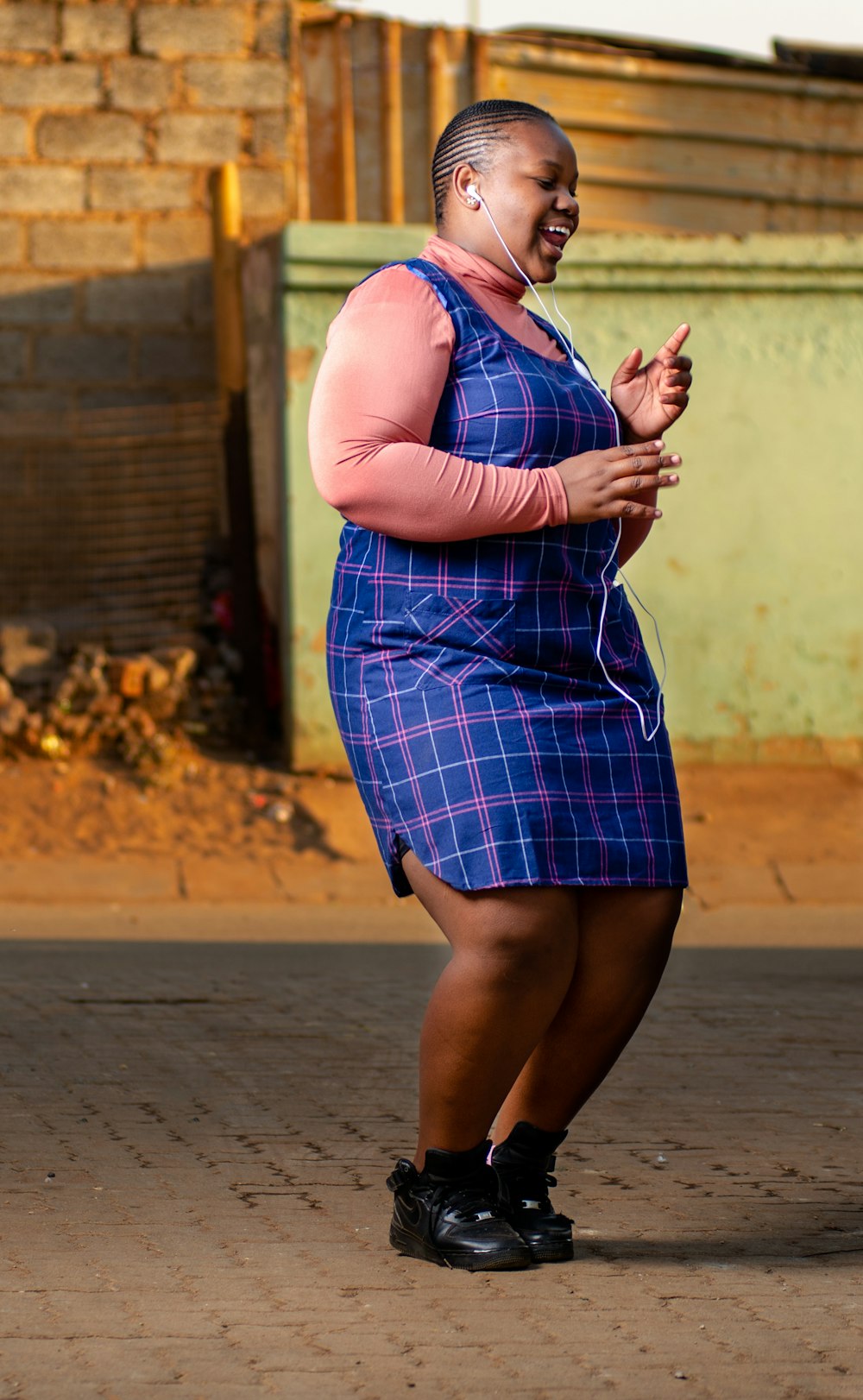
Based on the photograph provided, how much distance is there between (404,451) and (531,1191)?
47.8 inches

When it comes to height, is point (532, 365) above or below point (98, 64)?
below

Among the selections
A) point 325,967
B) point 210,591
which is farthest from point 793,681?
point 325,967

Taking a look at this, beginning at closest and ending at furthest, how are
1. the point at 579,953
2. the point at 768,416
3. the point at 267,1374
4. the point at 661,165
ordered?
the point at 267,1374 < the point at 579,953 < the point at 768,416 < the point at 661,165

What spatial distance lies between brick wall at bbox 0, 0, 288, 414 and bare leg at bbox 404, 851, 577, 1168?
8.15 m

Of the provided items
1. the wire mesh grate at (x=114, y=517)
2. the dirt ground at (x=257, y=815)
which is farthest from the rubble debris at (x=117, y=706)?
the wire mesh grate at (x=114, y=517)

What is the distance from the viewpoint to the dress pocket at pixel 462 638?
8.48 feet

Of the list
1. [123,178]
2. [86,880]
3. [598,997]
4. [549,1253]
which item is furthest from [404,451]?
[123,178]

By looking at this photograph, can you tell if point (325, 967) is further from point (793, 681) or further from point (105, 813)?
point (793, 681)

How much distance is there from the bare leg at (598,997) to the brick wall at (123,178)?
8.08 m

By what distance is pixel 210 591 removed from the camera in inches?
379

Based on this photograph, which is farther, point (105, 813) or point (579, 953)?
point (105, 813)

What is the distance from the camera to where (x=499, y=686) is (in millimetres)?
2588

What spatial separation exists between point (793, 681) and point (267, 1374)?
7302 mm

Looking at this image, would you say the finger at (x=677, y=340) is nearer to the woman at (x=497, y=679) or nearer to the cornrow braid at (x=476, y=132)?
the woman at (x=497, y=679)
